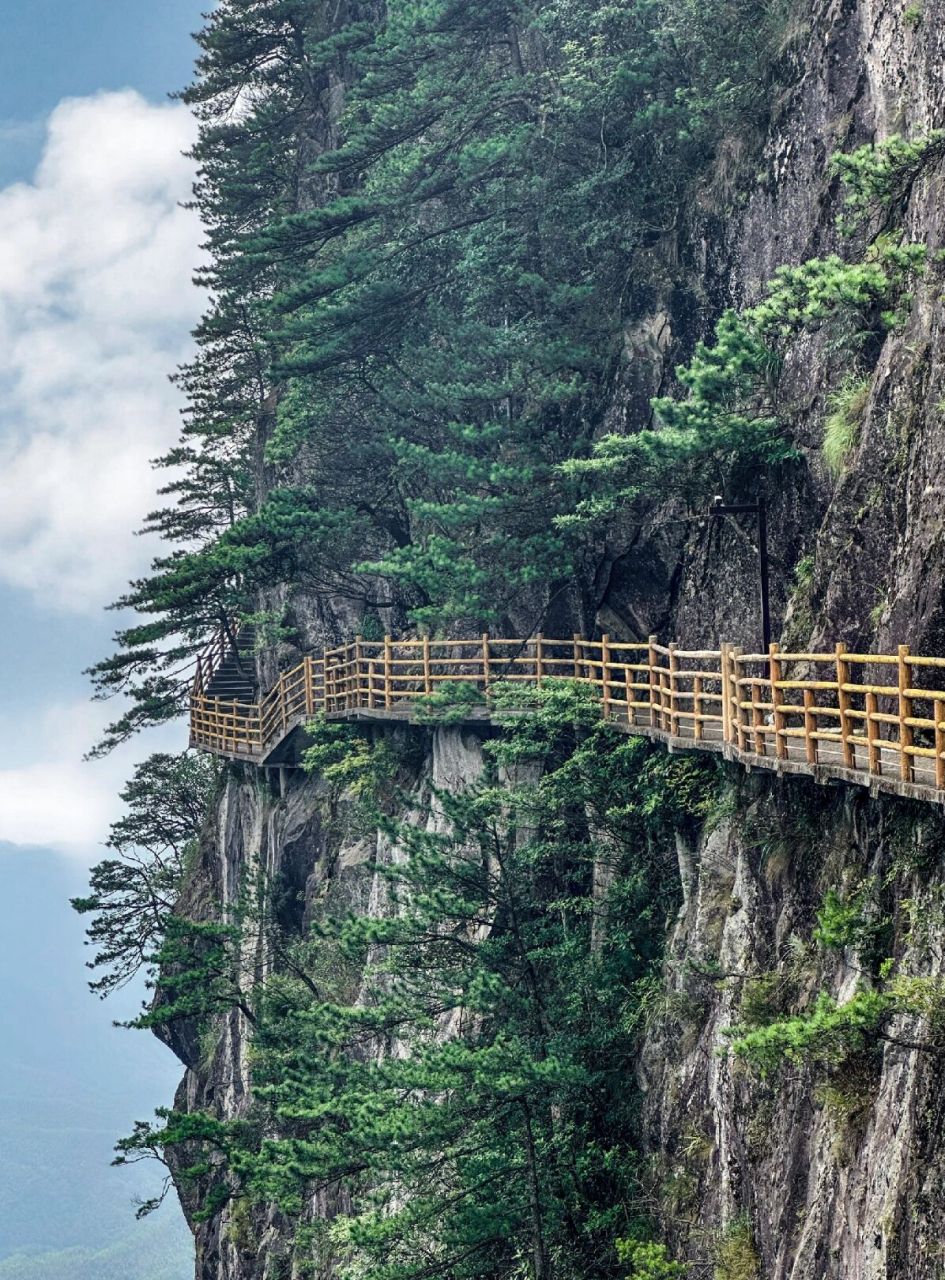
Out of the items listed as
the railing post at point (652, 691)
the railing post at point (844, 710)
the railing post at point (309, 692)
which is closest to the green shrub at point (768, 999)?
the railing post at point (844, 710)

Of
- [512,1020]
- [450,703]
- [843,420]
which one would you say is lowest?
[512,1020]

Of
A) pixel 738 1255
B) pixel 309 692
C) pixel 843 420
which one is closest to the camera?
pixel 738 1255

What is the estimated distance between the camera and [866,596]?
1889 cm

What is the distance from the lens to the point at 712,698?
20.1 m

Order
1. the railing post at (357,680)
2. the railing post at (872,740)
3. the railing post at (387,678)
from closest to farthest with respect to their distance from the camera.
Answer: the railing post at (872,740) < the railing post at (387,678) < the railing post at (357,680)

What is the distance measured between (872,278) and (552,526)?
402 inches

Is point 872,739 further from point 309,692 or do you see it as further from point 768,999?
point 309,692

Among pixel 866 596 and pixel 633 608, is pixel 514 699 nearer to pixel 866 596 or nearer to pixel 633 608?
pixel 633 608

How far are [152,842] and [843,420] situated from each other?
3892cm

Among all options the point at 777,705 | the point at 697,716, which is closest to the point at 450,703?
the point at 697,716

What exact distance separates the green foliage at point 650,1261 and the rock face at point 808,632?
0.32m

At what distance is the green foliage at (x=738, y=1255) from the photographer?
17031 mm

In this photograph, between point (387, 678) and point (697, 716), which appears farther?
point (387, 678)

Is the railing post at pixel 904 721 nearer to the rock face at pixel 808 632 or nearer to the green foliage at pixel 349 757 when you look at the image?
the rock face at pixel 808 632
